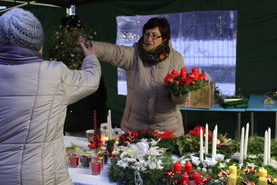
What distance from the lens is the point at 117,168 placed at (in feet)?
6.19

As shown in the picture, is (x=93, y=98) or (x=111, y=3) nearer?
(x=93, y=98)

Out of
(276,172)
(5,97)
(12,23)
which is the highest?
(12,23)

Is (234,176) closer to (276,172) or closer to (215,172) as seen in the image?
(215,172)

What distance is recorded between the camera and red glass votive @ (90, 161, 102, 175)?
1.96m

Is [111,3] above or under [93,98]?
above

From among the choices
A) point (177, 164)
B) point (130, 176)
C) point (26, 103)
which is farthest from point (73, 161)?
point (26, 103)

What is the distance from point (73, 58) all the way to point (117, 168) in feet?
2.75

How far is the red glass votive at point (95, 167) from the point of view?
196 cm

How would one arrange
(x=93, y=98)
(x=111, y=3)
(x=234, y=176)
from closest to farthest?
1. (x=234, y=176)
2. (x=93, y=98)
3. (x=111, y=3)

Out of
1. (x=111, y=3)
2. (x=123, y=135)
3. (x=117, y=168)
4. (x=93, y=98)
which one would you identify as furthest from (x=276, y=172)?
(x=111, y=3)

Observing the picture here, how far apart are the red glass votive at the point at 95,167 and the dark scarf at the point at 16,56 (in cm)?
80

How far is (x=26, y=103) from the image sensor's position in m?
1.39

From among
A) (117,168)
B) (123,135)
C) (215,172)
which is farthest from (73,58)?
(215,172)

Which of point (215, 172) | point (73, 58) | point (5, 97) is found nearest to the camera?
point (5, 97)
